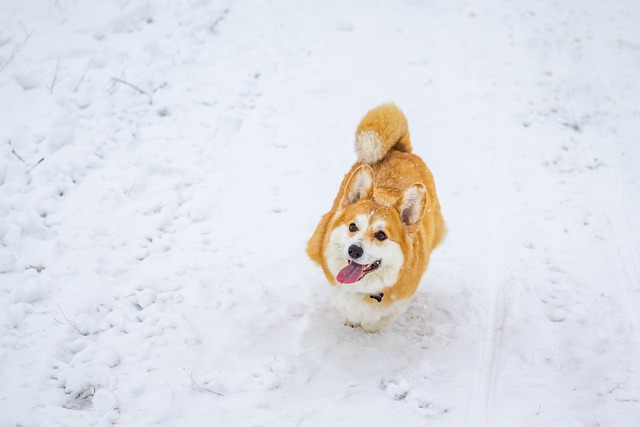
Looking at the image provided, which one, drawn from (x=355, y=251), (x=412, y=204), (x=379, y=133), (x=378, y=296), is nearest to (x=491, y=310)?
(x=378, y=296)

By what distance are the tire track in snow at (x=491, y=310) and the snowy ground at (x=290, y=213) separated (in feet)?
0.08

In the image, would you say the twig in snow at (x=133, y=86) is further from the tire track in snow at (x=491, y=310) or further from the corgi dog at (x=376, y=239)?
the tire track in snow at (x=491, y=310)

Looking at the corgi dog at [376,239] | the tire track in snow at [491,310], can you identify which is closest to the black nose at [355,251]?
the corgi dog at [376,239]

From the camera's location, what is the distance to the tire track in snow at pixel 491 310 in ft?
12.4

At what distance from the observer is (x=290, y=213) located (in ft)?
18.8

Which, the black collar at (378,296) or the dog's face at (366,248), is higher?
the dog's face at (366,248)

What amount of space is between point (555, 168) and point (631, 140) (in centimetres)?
131

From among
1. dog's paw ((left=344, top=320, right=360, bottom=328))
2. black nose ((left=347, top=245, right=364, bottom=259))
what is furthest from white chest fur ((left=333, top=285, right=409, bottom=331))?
black nose ((left=347, top=245, right=364, bottom=259))

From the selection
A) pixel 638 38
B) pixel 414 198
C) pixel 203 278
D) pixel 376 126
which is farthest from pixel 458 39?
pixel 203 278

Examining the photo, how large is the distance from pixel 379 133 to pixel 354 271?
1469 millimetres

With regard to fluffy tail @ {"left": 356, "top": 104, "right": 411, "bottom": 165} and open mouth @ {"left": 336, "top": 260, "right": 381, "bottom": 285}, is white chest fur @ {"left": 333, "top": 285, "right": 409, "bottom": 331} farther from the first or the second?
fluffy tail @ {"left": 356, "top": 104, "right": 411, "bottom": 165}

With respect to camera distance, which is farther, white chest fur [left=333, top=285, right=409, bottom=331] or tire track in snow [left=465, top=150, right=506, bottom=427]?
white chest fur [left=333, top=285, right=409, bottom=331]

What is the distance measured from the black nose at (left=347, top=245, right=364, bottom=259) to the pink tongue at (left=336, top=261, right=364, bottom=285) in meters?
0.16

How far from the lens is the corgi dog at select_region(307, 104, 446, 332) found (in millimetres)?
3867
